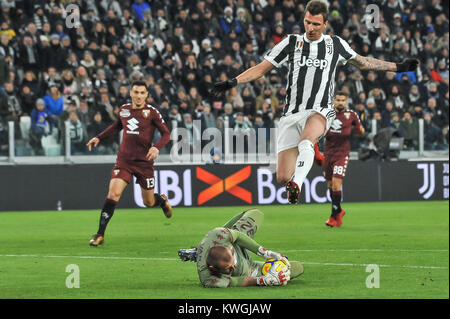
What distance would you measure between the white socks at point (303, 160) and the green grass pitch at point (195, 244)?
962 millimetres

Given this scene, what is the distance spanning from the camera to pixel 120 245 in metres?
12.7

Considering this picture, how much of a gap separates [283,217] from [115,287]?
10.1 meters

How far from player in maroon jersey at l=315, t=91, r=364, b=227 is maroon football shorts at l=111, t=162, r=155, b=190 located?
343 cm

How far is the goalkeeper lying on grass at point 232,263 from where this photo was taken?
800 centimetres

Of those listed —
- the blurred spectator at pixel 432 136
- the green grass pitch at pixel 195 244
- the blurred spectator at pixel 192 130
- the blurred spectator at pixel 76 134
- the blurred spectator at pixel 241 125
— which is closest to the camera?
the green grass pitch at pixel 195 244

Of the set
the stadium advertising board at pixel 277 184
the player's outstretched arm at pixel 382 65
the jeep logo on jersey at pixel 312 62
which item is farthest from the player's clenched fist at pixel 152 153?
the stadium advertising board at pixel 277 184

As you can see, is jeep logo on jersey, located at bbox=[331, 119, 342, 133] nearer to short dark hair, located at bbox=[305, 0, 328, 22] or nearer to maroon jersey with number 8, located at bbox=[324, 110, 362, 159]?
maroon jersey with number 8, located at bbox=[324, 110, 362, 159]

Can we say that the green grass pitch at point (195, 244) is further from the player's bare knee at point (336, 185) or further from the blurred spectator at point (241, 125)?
the blurred spectator at point (241, 125)

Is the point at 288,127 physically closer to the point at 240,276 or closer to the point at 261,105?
the point at 240,276

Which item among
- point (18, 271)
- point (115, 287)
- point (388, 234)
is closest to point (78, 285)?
point (115, 287)

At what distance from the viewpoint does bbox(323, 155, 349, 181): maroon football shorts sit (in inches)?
623

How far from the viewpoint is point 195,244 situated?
1269 centimetres

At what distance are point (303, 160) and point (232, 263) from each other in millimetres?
2003

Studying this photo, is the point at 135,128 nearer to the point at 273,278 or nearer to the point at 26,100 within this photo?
the point at 273,278
